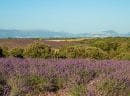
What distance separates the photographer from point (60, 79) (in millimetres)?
8547

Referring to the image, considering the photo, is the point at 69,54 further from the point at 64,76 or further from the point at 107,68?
the point at 64,76

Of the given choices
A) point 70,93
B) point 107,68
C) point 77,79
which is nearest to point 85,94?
point 70,93

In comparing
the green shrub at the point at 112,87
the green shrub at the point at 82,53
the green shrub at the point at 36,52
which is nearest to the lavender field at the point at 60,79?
the green shrub at the point at 112,87

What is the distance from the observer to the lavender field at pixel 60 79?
7.58 metres

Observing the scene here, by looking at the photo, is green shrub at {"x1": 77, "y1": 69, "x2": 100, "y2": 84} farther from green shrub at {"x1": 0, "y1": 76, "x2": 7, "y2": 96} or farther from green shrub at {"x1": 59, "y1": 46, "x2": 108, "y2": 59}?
green shrub at {"x1": 59, "y1": 46, "x2": 108, "y2": 59}

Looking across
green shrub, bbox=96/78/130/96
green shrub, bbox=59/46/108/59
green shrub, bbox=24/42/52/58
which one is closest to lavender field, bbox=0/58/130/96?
green shrub, bbox=96/78/130/96

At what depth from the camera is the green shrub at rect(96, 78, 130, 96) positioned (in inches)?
295

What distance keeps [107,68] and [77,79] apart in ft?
5.75

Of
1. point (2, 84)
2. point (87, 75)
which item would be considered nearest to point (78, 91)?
point (87, 75)

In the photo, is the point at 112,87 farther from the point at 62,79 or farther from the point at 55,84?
the point at 55,84

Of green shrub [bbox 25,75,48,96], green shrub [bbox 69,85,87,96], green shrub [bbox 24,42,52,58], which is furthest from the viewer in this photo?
green shrub [bbox 24,42,52,58]

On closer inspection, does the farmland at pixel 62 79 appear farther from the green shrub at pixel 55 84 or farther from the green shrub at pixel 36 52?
the green shrub at pixel 36 52

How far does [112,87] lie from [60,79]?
4.57 ft

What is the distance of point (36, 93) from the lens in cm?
829
